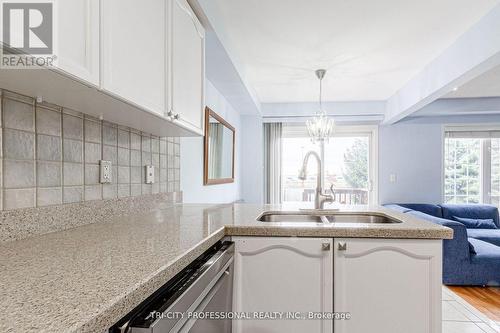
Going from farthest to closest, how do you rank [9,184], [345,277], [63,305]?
[345,277]
[9,184]
[63,305]

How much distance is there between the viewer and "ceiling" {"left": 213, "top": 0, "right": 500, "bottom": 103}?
7.06 ft

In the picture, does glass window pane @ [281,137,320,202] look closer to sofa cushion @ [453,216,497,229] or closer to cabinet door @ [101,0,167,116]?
sofa cushion @ [453,216,497,229]

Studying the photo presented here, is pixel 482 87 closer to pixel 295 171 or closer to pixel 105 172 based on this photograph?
pixel 295 171

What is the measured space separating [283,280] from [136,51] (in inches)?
43.4

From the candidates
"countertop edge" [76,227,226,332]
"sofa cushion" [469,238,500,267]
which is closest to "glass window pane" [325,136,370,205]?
"sofa cushion" [469,238,500,267]

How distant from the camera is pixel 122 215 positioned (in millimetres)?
1526

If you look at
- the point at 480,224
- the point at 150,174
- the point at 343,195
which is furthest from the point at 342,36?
the point at 480,224

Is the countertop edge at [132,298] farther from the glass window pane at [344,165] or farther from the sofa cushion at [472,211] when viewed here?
the sofa cushion at [472,211]

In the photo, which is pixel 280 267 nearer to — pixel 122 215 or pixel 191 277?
pixel 191 277

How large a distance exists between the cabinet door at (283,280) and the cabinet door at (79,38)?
86 cm

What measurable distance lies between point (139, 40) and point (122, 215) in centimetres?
84

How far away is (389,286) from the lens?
1295 millimetres

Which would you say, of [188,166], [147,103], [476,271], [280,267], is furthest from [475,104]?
[147,103]

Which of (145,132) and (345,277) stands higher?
(145,132)
